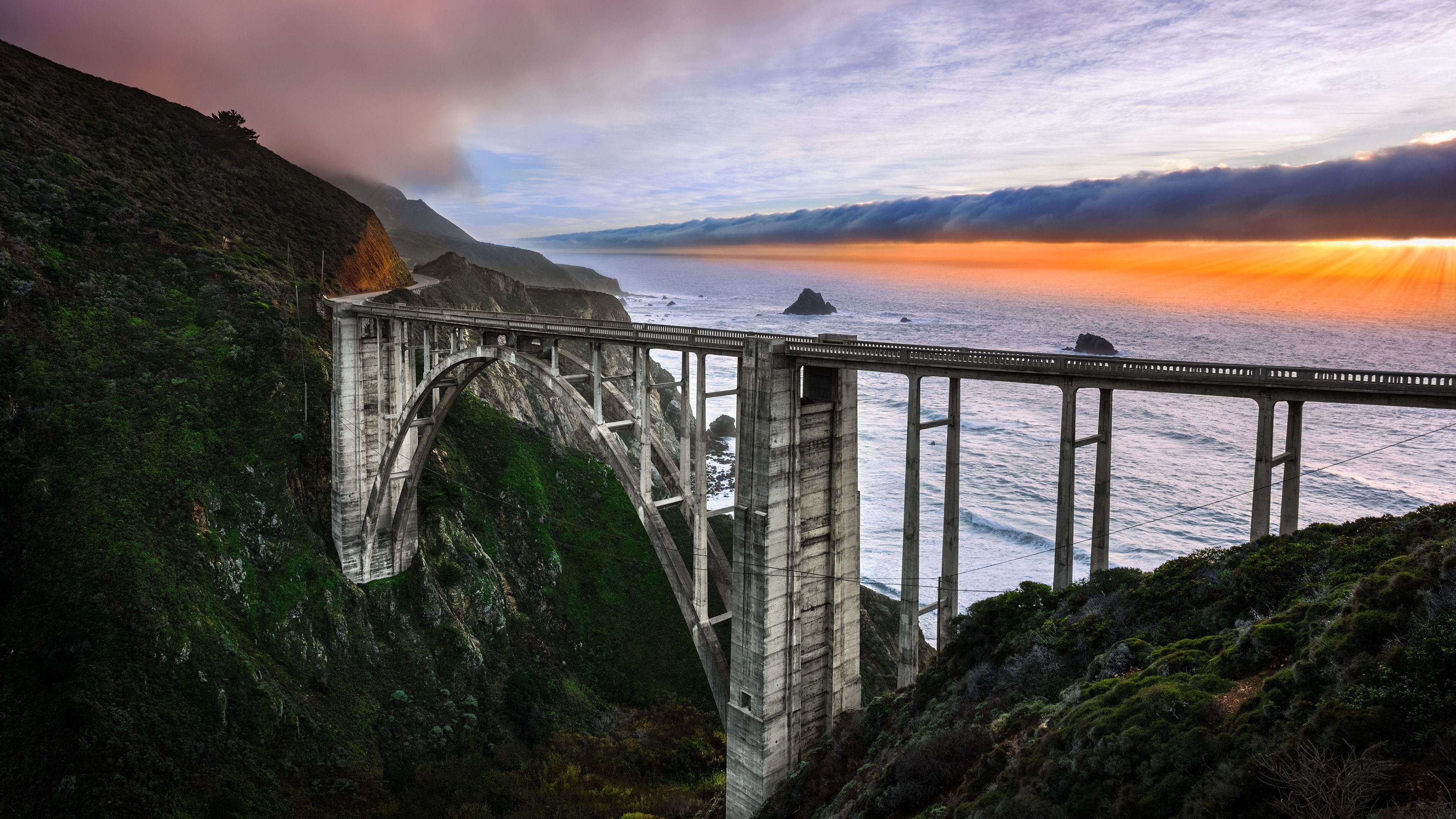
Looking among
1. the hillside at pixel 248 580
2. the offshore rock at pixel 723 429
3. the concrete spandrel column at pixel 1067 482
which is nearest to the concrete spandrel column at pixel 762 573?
the hillside at pixel 248 580

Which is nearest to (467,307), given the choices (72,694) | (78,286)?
(78,286)

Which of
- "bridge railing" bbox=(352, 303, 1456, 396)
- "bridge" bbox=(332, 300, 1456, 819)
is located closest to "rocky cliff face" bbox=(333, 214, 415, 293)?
"bridge" bbox=(332, 300, 1456, 819)

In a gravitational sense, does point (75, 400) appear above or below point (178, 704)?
above

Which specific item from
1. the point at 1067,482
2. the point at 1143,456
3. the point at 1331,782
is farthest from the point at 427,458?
the point at 1143,456

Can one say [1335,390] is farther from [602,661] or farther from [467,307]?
[467,307]

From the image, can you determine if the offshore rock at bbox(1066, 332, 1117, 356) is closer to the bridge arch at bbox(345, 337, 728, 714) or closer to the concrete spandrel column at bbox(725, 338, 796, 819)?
the bridge arch at bbox(345, 337, 728, 714)
